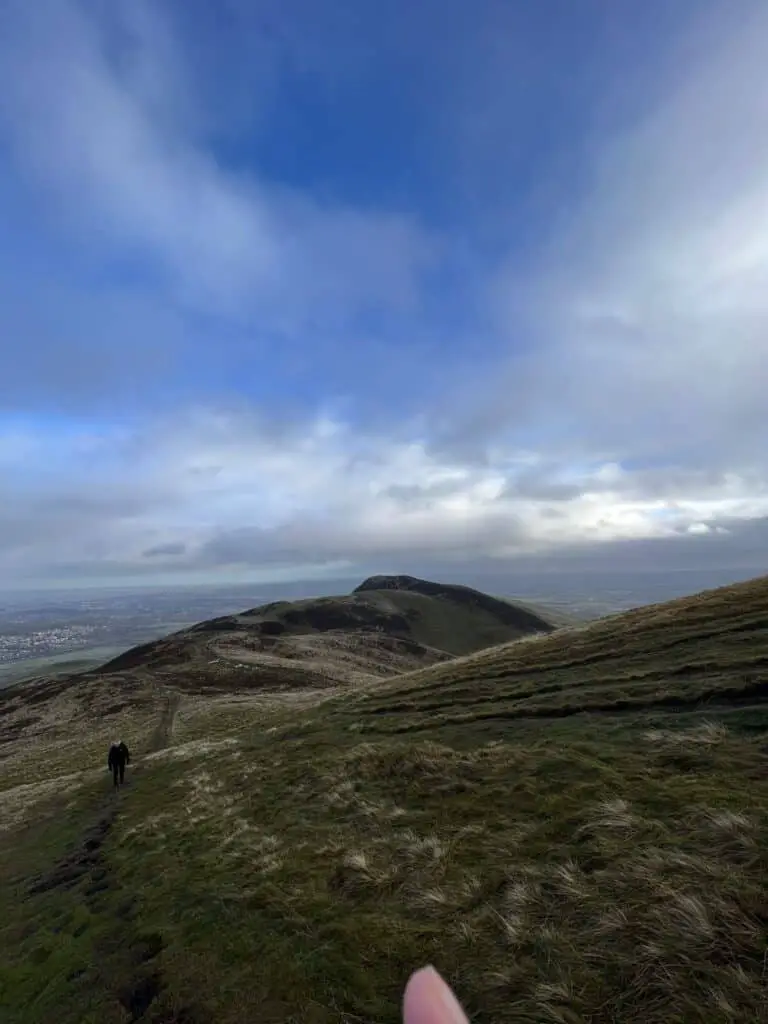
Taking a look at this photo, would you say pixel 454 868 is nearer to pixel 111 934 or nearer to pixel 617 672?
pixel 111 934

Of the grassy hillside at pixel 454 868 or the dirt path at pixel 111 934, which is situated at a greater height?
the grassy hillside at pixel 454 868

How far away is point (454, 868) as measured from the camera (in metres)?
11.5

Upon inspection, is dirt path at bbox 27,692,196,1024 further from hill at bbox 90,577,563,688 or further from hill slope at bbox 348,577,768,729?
hill at bbox 90,577,563,688

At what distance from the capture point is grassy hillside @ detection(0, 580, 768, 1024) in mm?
7883

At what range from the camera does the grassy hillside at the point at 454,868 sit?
7883 mm

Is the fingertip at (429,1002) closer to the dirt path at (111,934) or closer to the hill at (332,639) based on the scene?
the dirt path at (111,934)

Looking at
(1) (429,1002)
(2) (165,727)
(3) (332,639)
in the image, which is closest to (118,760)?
(2) (165,727)

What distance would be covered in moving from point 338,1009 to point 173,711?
5237 centimetres

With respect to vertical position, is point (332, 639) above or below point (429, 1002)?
below

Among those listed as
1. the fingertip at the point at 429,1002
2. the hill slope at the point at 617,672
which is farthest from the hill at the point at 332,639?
the fingertip at the point at 429,1002

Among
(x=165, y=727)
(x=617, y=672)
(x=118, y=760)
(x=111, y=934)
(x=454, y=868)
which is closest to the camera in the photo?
(x=454, y=868)

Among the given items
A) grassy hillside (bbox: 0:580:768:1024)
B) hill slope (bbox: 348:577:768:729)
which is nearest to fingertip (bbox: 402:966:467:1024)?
grassy hillside (bbox: 0:580:768:1024)

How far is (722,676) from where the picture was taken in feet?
62.0

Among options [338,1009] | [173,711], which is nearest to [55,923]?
[338,1009]
